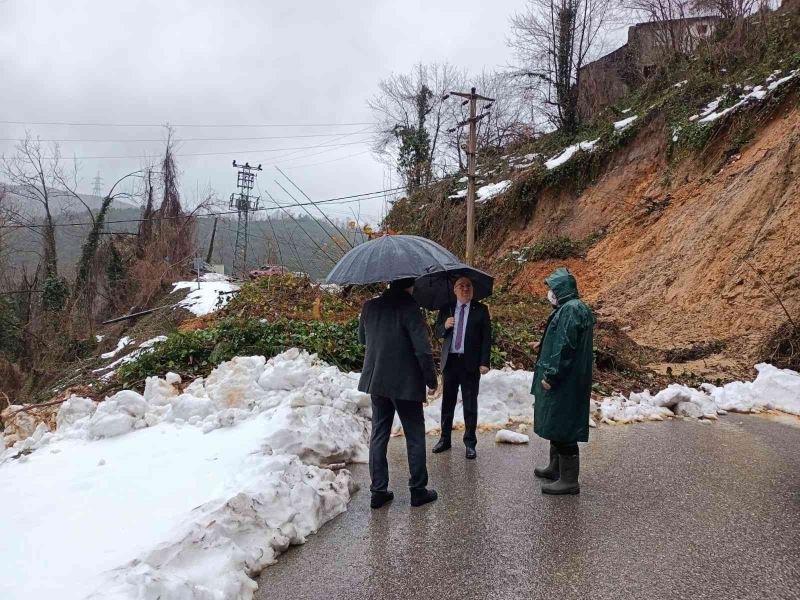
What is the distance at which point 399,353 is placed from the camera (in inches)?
165

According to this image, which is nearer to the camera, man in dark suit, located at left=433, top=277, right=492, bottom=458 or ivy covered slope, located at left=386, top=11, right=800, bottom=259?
man in dark suit, located at left=433, top=277, right=492, bottom=458

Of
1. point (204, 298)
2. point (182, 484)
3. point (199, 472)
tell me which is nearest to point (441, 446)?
point (199, 472)

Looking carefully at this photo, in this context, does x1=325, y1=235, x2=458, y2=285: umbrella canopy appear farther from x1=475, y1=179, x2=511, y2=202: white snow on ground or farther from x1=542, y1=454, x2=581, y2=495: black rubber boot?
x1=475, y1=179, x2=511, y2=202: white snow on ground

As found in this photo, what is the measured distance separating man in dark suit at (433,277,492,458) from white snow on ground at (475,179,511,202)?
1670cm

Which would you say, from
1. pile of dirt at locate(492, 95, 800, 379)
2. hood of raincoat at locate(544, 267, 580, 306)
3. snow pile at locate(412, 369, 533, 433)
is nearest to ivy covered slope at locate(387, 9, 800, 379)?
pile of dirt at locate(492, 95, 800, 379)

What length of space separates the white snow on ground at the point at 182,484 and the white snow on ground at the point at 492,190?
52.9ft

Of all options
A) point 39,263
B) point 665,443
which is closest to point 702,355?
point 665,443

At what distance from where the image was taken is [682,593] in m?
3.02

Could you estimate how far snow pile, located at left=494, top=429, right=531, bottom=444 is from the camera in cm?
599

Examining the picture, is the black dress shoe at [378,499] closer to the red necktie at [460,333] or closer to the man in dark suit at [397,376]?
the man in dark suit at [397,376]

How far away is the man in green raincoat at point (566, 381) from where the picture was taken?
168 inches

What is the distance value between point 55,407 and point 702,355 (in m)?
10.8

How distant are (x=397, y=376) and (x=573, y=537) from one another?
5.30ft

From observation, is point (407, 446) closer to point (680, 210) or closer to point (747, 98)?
point (680, 210)
